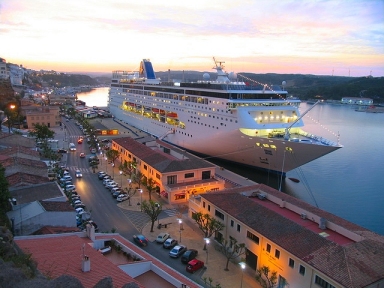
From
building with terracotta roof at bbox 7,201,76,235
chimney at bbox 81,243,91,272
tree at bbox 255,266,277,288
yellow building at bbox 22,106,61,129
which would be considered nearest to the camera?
chimney at bbox 81,243,91,272

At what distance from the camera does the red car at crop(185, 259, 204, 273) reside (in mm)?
10789

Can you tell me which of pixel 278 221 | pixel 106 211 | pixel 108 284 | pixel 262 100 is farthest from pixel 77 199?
pixel 262 100

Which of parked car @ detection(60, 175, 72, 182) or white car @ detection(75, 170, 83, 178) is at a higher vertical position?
parked car @ detection(60, 175, 72, 182)

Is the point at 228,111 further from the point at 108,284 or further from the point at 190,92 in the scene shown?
the point at 108,284

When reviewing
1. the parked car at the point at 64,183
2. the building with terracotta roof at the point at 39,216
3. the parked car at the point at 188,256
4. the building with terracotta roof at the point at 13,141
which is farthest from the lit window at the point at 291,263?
the building with terracotta roof at the point at 13,141

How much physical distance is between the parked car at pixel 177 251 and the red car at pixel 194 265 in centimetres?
82

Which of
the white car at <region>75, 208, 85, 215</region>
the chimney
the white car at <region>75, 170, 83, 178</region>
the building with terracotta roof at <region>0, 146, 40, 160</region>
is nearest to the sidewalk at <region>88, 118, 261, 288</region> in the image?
the white car at <region>75, 208, 85, 215</region>

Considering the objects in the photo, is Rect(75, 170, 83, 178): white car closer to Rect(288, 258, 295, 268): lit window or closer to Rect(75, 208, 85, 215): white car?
Rect(75, 208, 85, 215): white car

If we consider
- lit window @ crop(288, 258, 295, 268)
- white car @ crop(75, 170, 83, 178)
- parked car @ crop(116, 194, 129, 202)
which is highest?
lit window @ crop(288, 258, 295, 268)

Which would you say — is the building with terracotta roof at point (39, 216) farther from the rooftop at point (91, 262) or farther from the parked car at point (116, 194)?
the parked car at point (116, 194)

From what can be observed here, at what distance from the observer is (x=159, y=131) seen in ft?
107

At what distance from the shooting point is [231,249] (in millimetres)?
11977

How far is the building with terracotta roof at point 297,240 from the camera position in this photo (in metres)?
8.32

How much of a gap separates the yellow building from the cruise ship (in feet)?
56.4
